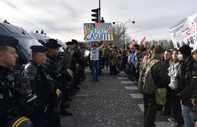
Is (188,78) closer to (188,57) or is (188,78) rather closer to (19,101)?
(188,57)

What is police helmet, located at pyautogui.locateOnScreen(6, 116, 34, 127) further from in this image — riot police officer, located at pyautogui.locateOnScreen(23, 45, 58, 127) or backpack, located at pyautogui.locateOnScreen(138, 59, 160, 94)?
backpack, located at pyautogui.locateOnScreen(138, 59, 160, 94)

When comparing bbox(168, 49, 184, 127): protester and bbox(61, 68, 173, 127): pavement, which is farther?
bbox(61, 68, 173, 127): pavement

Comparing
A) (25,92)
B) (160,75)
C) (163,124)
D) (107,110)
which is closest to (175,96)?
(163,124)

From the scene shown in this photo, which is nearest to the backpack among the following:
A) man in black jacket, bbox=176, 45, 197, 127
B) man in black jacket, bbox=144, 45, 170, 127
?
man in black jacket, bbox=144, 45, 170, 127

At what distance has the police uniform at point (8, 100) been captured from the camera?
1.71 m

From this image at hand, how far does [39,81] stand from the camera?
2561 millimetres

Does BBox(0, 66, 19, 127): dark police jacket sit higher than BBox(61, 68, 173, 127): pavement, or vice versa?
BBox(0, 66, 19, 127): dark police jacket

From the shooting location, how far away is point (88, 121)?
4211mm

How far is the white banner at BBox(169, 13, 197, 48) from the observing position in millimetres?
4492

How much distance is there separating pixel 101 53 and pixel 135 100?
703cm

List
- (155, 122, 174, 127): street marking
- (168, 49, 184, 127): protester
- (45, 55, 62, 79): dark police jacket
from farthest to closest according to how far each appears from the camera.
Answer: (155, 122, 174, 127): street marking, (168, 49, 184, 127): protester, (45, 55, 62, 79): dark police jacket

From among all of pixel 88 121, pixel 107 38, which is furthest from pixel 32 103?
pixel 107 38

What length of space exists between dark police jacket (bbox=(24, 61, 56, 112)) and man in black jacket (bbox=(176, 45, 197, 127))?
2285mm

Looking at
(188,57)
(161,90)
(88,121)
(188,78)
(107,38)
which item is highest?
(107,38)
